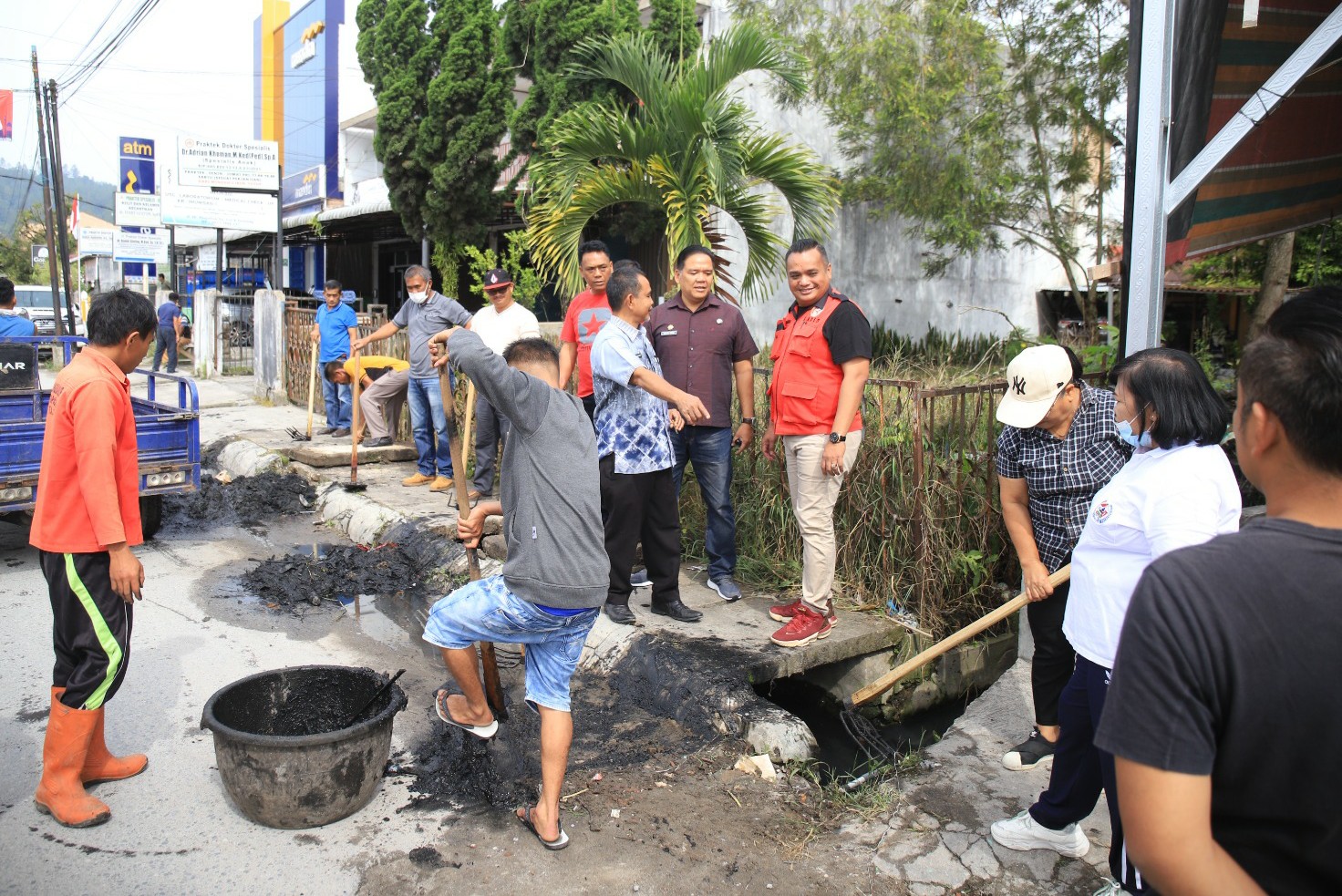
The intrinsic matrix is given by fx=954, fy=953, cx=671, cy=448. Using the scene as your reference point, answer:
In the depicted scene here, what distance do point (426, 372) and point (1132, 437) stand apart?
641 centimetres

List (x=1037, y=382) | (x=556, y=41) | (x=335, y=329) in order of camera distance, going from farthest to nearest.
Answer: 1. (x=556, y=41)
2. (x=335, y=329)
3. (x=1037, y=382)

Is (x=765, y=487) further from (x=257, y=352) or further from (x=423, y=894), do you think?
(x=257, y=352)

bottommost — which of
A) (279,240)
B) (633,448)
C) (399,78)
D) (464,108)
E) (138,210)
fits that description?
(633,448)

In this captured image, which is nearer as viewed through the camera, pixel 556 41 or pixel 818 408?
pixel 818 408

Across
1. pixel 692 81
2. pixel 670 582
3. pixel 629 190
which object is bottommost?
pixel 670 582

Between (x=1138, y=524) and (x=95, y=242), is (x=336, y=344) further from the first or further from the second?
(x=95, y=242)

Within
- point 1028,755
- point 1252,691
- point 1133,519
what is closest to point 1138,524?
point 1133,519

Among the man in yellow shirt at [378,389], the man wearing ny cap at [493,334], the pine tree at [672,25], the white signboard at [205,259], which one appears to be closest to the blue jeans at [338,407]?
the man in yellow shirt at [378,389]

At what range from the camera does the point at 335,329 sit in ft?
34.2

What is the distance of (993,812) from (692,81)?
6252 millimetres

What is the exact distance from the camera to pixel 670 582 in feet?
16.5

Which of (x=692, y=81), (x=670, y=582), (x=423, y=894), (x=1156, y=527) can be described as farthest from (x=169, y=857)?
(x=692, y=81)

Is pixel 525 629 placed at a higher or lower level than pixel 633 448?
lower

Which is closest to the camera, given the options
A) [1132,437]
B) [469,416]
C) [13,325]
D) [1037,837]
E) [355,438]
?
[1132,437]
